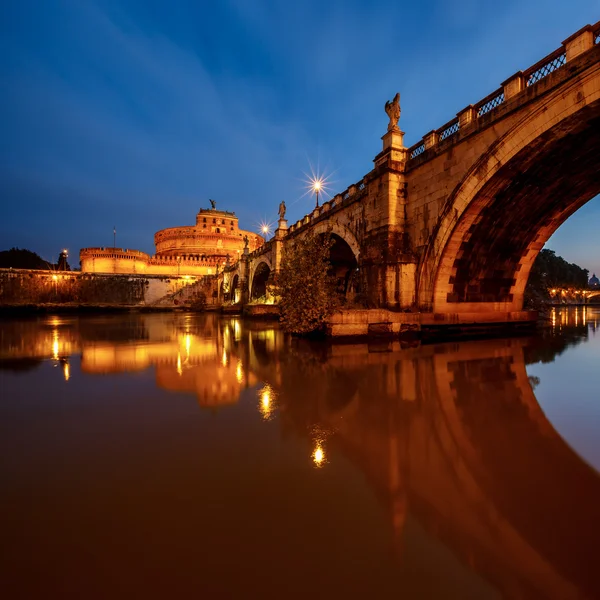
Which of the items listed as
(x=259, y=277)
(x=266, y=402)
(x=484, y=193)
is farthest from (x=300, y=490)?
(x=259, y=277)

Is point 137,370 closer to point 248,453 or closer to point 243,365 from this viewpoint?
point 243,365

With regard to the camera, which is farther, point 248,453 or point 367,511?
point 248,453

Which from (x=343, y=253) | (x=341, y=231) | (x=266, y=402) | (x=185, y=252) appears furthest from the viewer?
(x=185, y=252)

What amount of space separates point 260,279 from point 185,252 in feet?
132

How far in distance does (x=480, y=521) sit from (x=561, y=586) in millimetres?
521

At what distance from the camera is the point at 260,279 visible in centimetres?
3653

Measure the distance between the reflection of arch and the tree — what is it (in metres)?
19.9

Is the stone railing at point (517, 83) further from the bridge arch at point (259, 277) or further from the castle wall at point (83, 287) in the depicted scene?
the castle wall at point (83, 287)

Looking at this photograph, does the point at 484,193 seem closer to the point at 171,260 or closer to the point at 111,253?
the point at 171,260

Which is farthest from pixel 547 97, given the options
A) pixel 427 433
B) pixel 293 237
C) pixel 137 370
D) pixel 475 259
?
pixel 293 237

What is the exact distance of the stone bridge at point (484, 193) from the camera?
8.32 meters

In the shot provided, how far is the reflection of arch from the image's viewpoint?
1311 inches

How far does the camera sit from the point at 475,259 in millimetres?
12633

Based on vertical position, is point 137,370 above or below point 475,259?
below
